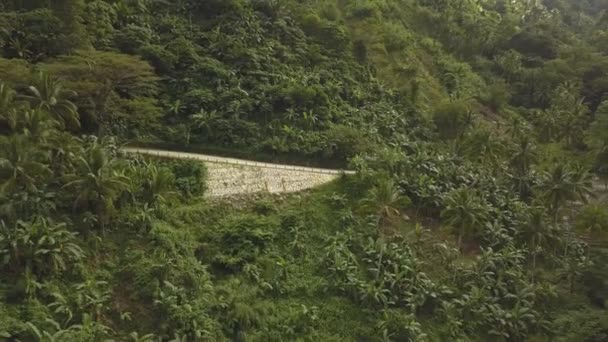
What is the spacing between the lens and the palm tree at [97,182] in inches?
1054

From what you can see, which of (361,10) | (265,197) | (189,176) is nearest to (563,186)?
(265,197)

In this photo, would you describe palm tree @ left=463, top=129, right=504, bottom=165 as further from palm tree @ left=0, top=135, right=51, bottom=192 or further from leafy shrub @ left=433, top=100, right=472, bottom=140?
palm tree @ left=0, top=135, right=51, bottom=192

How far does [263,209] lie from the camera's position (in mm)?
34875

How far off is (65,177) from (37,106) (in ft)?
15.6

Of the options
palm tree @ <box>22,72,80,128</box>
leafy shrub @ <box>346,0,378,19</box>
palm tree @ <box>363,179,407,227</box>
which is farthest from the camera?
leafy shrub @ <box>346,0,378,19</box>

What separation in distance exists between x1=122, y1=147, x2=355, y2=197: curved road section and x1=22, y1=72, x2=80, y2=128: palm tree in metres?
4.93

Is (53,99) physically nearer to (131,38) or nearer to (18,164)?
(18,164)

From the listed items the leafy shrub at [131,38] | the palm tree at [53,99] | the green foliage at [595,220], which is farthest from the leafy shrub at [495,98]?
the palm tree at [53,99]

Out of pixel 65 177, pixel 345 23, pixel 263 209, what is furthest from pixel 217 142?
pixel 345 23

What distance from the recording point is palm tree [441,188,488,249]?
3459 centimetres

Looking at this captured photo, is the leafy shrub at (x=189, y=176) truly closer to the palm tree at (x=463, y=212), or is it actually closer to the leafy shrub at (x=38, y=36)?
the leafy shrub at (x=38, y=36)

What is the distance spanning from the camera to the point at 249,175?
36688 millimetres

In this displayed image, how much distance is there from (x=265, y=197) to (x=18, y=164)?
1531 cm

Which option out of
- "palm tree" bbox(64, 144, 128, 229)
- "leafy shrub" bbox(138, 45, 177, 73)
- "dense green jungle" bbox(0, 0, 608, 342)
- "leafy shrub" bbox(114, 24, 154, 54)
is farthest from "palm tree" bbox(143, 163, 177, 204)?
"leafy shrub" bbox(114, 24, 154, 54)
